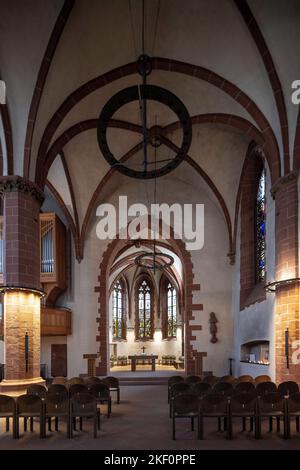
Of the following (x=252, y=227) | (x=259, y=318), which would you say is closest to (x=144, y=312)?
(x=252, y=227)

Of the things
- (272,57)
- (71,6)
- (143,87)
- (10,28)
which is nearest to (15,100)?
(10,28)

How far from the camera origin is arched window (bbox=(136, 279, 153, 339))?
34594 mm

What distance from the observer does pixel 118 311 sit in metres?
34.2

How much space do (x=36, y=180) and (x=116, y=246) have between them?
25.6 feet

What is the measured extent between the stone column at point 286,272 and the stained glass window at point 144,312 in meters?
22.2

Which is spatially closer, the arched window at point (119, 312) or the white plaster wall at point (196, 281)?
the white plaster wall at point (196, 281)

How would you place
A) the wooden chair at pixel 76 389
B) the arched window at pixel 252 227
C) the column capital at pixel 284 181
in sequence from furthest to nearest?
the arched window at pixel 252 227 → the column capital at pixel 284 181 → the wooden chair at pixel 76 389

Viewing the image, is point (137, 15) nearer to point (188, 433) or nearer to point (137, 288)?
→ point (188, 433)

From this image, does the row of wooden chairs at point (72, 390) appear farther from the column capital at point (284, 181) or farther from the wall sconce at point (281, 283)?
the column capital at point (284, 181)

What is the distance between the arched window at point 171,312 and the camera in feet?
112

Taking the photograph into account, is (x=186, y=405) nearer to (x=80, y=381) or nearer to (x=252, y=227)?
(x=80, y=381)

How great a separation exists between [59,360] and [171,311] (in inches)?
600

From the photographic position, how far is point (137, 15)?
12.4 meters

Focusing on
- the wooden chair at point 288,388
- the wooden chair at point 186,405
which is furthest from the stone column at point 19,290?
the wooden chair at point 288,388
